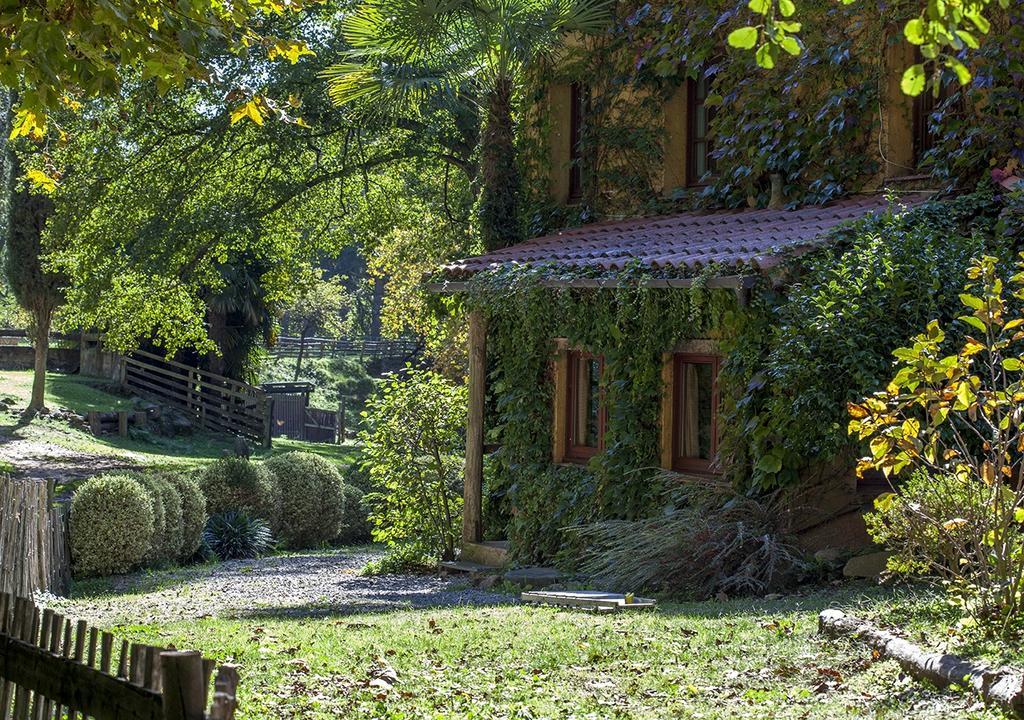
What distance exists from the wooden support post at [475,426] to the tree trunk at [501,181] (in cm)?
211

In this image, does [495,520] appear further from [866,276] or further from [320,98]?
[320,98]

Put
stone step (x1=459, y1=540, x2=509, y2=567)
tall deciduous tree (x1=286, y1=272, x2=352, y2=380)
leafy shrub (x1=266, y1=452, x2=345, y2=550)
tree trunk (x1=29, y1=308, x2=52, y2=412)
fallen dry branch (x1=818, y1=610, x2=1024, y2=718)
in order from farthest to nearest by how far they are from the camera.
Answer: tall deciduous tree (x1=286, y1=272, x2=352, y2=380), tree trunk (x1=29, y1=308, x2=52, y2=412), leafy shrub (x1=266, y1=452, x2=345, y2=550), stone step (x1=459, y1=540, x2=509, y2=567), fallen dry branch (x1=818, y1=610, x2=1024, y2=718)

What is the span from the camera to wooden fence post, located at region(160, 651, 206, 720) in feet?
11.8

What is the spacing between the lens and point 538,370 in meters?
14.2

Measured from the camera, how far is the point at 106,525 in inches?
602

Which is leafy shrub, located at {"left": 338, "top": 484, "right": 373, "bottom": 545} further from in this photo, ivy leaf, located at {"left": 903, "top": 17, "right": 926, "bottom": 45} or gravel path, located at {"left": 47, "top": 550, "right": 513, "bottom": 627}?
ivy leaf, located at {"left": 903, "top": 17, "right": 926, "bottom": 45}

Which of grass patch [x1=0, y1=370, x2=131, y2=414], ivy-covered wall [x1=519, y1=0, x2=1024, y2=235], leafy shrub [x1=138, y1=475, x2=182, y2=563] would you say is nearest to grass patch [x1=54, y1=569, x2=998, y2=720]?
ivy-covered wall [x1=519, y1=0, x2=1024, y2=235]

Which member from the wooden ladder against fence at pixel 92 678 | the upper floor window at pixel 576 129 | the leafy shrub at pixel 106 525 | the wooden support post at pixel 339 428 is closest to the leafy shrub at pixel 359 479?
the leafy shrub at pixel 106 525

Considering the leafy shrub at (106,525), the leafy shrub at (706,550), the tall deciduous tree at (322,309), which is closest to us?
the leafy shrub at (706,550)

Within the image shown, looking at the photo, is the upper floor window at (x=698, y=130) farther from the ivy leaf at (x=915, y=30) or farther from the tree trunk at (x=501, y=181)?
the ivy leaf at (x=915, y=30)

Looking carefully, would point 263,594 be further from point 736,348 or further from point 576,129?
point 576,129

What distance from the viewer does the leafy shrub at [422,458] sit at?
15.8 meters

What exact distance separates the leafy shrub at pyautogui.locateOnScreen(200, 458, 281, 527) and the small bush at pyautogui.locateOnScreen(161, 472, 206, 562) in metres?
1.35

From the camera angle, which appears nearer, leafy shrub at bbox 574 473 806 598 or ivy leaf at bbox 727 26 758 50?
ivy leaf at bbox 727 26 758 50
